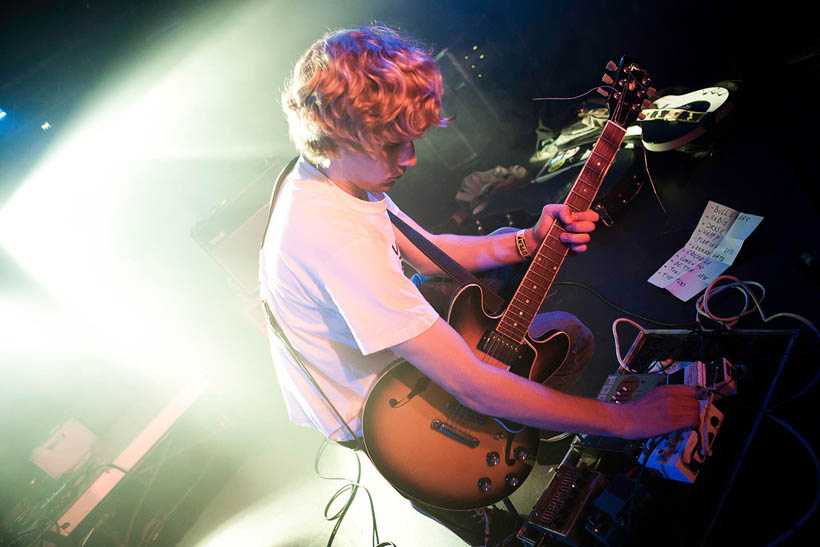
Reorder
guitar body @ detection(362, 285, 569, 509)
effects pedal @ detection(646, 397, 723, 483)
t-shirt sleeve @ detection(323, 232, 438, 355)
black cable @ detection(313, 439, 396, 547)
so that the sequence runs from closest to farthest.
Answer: t-shirt sleeve @ detection(323, 232, 438, 355), effects pedal @ detection(646, 397, 723, 483), guitar body @ detection(362, 285, 569, 509), black cable @ detection(313, 439, 396, 547)

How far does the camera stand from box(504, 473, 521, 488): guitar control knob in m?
1.50

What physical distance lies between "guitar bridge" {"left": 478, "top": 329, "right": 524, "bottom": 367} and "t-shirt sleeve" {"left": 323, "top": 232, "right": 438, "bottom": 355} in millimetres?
496

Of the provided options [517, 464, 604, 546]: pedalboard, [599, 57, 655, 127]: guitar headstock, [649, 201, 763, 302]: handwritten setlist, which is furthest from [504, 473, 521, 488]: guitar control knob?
[599, 57, 655, 127]: guitar headstock

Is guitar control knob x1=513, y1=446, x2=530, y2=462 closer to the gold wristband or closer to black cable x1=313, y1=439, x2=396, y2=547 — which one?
the gold wristband

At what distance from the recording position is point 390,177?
1.36 meters

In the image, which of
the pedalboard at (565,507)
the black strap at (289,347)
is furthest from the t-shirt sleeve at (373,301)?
the pedalboard at (565,507)

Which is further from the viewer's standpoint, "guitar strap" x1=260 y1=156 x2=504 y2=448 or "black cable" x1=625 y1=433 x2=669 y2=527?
"guitar strap" x1=260 y1=156 x2=504 y2=448

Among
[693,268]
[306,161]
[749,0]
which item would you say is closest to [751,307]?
[693,268]

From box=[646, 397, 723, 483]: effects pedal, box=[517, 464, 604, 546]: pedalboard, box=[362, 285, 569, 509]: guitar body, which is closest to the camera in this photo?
box=[646, 397, 723, 483]: effects pedal

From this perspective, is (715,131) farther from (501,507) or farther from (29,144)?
(29,144)

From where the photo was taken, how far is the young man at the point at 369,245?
1169mm

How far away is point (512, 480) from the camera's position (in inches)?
59.1

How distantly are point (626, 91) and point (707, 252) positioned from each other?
1.06 metres

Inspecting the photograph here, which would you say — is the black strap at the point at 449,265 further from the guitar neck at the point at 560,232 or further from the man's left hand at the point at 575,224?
the man's left hand at the point at 575,224
